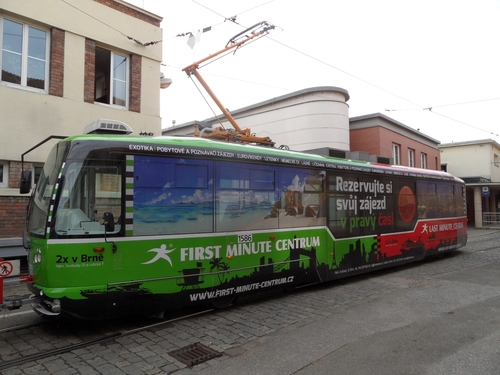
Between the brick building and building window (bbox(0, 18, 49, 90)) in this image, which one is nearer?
building window (bbox(0, 18, 49, 90))

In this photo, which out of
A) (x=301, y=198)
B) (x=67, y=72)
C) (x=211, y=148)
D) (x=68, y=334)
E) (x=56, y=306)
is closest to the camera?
(x=56, y=306)

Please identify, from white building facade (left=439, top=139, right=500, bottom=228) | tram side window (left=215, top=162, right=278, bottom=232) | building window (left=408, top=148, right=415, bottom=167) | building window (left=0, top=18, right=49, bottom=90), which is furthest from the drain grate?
white building facade (left=439, top=139, right=500, bottom=228)

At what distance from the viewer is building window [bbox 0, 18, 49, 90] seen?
9578 millimetres

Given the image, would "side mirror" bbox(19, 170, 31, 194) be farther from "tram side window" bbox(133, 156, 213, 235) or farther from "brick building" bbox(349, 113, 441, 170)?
"brick building" bbox(349, 113, 441, 170)

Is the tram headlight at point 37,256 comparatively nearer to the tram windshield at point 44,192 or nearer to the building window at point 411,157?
the tram windshield at point 44,192

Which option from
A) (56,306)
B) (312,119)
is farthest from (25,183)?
(312,119)

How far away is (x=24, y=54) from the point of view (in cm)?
982

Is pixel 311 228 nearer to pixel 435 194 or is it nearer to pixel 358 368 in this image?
pixel 358 368

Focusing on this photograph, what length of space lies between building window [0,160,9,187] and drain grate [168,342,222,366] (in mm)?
7250

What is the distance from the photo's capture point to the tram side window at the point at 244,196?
6508 millimetres

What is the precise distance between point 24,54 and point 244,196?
24.4ft

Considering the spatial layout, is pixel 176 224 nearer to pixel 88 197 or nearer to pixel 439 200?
pixel 88 197

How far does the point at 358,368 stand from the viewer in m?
4.34

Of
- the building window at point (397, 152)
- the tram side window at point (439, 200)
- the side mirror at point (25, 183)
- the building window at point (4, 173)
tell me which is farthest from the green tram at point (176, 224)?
the building window at point (397, 152)
